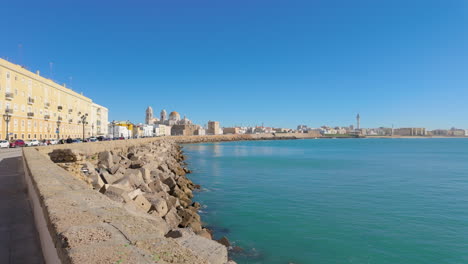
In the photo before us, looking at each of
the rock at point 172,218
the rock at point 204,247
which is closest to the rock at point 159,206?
the rock at point 172,218

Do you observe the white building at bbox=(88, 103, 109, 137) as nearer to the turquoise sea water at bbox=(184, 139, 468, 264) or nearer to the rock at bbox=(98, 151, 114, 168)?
the rock at bbox=(98, 151, 114, 168)

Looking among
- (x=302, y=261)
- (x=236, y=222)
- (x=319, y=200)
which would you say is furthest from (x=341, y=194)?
(x=302, y=261)

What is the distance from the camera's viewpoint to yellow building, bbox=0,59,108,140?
109 feet

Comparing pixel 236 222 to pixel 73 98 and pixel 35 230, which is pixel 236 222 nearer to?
pixel 35 230

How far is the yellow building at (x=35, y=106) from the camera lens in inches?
1312

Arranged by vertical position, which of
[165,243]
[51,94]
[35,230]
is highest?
[51,94]

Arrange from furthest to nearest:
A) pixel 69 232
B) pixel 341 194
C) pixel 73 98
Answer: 1. pixel 73 98
2. pixel 341 194
3. pixel 69 232

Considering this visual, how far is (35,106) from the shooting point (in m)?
39.7

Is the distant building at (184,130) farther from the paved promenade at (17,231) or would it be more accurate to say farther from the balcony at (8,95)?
the paved promenade at (17,231)

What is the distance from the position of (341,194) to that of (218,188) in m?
7.19

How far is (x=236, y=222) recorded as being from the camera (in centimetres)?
1058

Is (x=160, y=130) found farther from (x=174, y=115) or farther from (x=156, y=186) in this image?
(x=156, y=186)

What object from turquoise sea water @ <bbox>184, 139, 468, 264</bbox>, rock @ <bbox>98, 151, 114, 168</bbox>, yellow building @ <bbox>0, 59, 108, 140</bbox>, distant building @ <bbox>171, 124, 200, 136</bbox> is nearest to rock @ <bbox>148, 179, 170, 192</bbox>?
turquoise sea water @ <bbox>184, 139, 468, 264</bbox>

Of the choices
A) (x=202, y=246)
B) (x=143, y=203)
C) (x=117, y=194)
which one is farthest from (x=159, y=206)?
(x=202, y=246)
